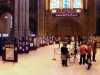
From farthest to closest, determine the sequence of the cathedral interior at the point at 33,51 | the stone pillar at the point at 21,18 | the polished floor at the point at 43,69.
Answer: the stone pillar at the point at 21,18
the cathedral interior at the point at 33,51
the polished floor at the point at 43,69

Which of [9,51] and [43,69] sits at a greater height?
[9,51]

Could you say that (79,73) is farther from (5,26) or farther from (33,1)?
(33,1)

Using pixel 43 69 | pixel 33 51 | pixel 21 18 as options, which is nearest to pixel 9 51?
pixel 43 69

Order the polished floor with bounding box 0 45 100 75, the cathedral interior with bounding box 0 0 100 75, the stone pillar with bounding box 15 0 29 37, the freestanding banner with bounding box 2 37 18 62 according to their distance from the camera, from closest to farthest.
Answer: the polished floor with bounding box 0 45 100 75 < the cathedral interior with bounding box 0 0 100 75 < the freestanding banner with bounding box 2 37 18 62 < the stone pillar with bounding box 15 0 29 37

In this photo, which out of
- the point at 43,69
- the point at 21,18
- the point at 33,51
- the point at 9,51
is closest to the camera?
the point at 43,69

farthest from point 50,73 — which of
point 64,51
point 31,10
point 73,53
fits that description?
point 31,10

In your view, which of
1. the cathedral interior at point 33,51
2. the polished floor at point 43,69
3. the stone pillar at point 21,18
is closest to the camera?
the polished floor at point 43,69

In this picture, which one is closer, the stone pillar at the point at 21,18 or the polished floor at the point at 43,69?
the polished floor at the point at 43,69

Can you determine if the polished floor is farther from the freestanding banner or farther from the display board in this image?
the display board

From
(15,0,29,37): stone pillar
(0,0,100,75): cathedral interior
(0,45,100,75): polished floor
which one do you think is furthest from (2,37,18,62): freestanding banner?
(15,0,29,37): stone pillar

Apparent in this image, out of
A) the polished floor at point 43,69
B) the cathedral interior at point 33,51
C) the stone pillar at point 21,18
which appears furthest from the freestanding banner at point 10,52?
the stone pillar at point 21,18

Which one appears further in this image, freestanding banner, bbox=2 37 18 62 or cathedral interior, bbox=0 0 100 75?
freestanding banner, bbox=2 37 18 62

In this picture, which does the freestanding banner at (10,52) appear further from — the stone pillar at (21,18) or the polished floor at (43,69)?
the stone pillar at (21,18)

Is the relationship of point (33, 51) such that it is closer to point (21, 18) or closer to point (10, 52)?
point (21, 18)
